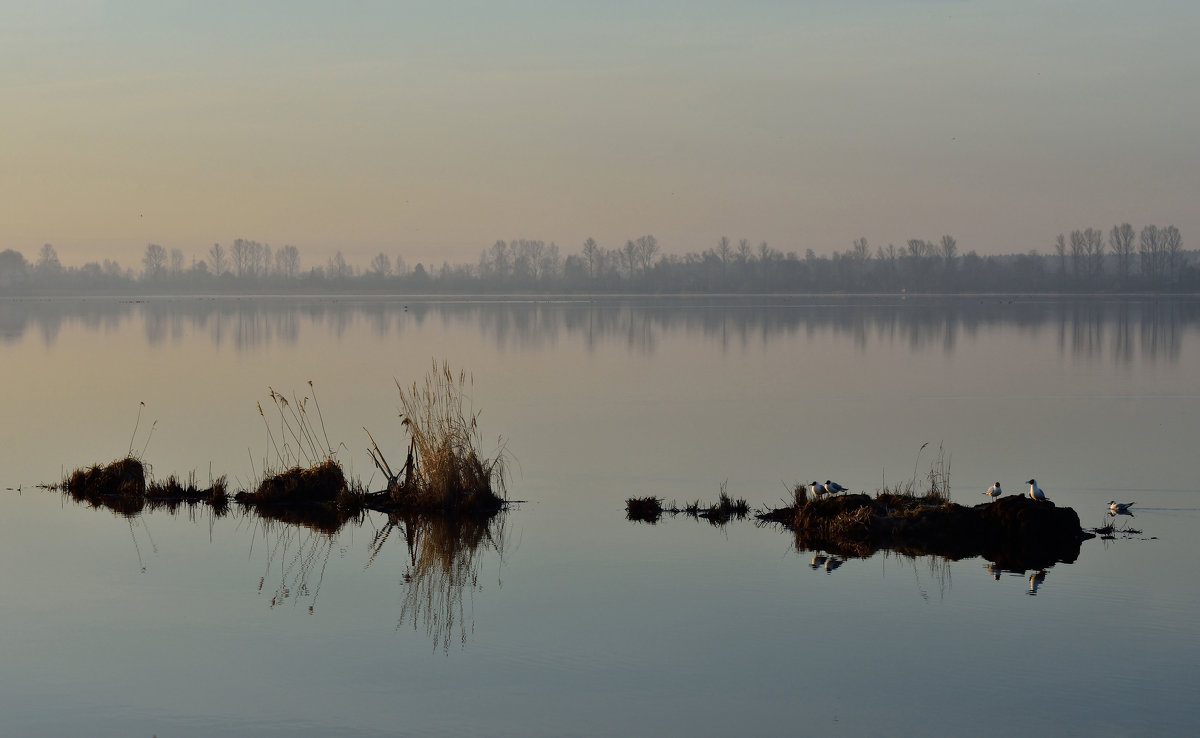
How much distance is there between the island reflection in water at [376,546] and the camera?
9.05 meters

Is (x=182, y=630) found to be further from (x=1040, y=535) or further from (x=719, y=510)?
(x=1040, y=535)

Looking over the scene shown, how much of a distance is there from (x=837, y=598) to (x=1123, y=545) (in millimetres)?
3370

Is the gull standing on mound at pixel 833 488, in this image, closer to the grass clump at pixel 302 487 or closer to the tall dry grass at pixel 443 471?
the tall dry grass at pixel 443 471

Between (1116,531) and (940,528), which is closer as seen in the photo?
(940,528)

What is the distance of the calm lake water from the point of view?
272 inches

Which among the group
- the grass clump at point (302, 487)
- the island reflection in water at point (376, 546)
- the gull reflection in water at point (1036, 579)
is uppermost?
the grass clump at point (302, 487)

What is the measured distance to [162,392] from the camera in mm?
26141

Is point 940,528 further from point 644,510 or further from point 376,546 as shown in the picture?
point 376,546

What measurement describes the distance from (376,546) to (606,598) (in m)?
2.76

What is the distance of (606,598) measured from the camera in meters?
9.27

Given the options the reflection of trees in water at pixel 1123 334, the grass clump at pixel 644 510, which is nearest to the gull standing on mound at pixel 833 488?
the grass clump at pixel 644 510

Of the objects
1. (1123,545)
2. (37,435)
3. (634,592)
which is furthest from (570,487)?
(37,435)

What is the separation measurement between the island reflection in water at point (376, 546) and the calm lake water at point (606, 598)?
52 millimetres

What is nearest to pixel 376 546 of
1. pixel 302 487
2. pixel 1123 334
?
pixel 302 487
